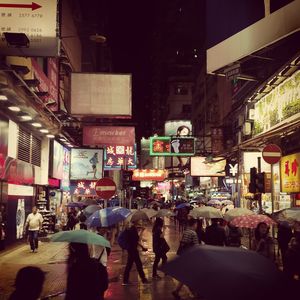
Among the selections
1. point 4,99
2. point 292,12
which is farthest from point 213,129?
point 4,99

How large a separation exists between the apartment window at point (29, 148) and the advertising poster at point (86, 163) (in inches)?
70.2

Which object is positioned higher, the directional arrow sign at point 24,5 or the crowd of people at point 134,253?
the directional arrow sign at point 24,5

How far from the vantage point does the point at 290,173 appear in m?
17.4

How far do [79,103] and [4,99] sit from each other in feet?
13.7

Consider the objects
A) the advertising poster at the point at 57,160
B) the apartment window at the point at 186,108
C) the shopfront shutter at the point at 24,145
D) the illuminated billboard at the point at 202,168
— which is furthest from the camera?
the apartment window at the point at 186,108

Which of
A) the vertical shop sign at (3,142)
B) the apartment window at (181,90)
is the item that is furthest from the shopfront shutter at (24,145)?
the apartment window at (181,90)

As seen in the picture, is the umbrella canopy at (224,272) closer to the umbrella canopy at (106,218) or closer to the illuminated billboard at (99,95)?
the umbrella canopy at (106,218)

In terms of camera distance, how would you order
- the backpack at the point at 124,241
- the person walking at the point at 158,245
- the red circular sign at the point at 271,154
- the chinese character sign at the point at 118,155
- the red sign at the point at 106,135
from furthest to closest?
the chinese character sign at the point at 118,155 < the red sign at the point at 106,135 < the red circular sign at the point at 271,154 < the person walking at the point at 158,245 < the backpack at the point at 124,241

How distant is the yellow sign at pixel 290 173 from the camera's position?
54.7ft

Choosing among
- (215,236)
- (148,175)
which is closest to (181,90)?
(148,175)

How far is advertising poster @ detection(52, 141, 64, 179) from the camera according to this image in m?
25.5

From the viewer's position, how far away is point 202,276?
357 centimetres

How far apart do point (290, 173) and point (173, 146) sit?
17438mm

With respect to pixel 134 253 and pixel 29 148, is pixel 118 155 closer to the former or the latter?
pixel 29 148
